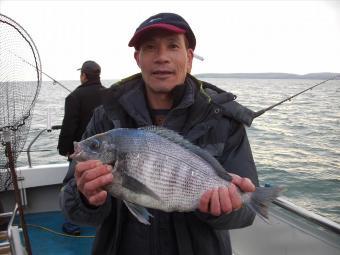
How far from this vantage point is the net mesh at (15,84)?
344cm

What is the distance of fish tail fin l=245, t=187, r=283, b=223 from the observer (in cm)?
192

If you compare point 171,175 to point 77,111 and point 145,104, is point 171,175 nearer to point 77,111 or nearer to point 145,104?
point 145,104

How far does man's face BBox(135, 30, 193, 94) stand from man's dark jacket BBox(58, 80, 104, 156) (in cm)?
283

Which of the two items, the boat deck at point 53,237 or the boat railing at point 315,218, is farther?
the boat deck at point 53,237

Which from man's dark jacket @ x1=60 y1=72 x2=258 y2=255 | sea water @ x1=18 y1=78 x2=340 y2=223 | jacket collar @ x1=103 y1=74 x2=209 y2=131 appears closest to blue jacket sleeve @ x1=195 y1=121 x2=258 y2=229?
man's dark jacket @ x1=60 y1=72 x2=258 y2=255

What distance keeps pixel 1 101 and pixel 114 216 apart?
2392 mm

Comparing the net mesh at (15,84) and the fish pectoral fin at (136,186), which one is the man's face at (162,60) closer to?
the fish pectoral fin at (136,186)

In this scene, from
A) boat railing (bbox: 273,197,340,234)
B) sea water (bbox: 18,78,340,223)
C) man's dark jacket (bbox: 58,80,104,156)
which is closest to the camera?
boat railing (bbox: 273,197,340,234)

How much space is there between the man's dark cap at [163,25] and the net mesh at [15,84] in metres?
1.67

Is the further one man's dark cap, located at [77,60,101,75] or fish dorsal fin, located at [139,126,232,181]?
man's dark cap, located at [77,60,101,75]

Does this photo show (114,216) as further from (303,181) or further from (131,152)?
(303,181)

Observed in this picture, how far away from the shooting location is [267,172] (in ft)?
33.2

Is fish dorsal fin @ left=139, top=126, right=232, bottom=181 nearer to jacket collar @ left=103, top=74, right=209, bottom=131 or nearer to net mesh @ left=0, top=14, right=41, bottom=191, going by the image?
jacket collar @ left=103, top=74, right=209, bottom=131

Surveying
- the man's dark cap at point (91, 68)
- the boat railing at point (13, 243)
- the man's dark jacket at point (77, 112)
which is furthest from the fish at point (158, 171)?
the man's dark cap at point (91, 68)
